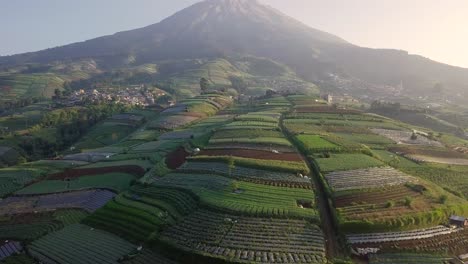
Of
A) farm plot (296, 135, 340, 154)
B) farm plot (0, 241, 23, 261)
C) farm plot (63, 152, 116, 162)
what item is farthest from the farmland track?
farm plot (63, 152, 116, 162)

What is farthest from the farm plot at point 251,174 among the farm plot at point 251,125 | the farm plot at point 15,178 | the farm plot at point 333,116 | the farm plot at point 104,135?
the farm plot at point 104,135

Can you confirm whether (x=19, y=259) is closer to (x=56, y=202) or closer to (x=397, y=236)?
(x=56, y=202)

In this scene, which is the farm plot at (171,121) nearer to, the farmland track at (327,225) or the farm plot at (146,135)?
the farm plot at (146,135)

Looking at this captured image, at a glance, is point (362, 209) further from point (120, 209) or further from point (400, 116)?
point (400, 116)

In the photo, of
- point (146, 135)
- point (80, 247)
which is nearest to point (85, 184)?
point (80, 247)

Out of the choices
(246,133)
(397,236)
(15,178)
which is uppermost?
(246,133)

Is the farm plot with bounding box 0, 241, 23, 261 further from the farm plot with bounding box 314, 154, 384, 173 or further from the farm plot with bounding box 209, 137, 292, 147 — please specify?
the farm plot with bounding box 314, 154, 384, 173

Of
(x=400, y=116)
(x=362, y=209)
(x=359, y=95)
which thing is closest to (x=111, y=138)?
(x=362, y=209)

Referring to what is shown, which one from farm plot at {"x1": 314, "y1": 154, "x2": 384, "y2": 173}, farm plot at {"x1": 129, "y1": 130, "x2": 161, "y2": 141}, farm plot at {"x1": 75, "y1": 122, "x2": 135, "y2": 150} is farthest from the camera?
farm plot at {"x1": 75, "y1": 122, "x2": 135, "y2": 150}
